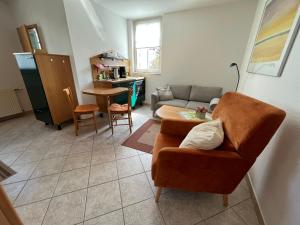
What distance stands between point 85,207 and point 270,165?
70.2 inches

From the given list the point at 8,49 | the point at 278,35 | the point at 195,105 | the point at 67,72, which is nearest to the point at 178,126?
the point at 278,35

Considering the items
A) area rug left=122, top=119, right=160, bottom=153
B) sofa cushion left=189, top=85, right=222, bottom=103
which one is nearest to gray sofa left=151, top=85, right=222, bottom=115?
sofa cushion left=189, top=85, right=222, bottom=103

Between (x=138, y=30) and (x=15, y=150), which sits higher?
(x=138, y=30)

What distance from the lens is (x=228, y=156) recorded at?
1035mm

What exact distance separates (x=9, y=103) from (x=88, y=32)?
97.6 inches

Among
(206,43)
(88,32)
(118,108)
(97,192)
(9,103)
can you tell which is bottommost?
(97,192)

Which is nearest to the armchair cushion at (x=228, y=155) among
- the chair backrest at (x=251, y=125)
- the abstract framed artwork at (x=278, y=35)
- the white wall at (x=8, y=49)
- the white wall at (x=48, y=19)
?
the chair backrest at (x=251, y=125)

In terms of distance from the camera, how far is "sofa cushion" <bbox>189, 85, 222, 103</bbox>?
3.22 m

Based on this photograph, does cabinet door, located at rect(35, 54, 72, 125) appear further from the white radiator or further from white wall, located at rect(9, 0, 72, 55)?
the white radiator

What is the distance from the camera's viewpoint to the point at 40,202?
4.44 ft

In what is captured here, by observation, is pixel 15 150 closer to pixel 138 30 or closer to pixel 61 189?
pixel 61 189

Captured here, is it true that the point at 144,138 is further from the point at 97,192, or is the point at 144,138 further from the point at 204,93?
the point at 204,93

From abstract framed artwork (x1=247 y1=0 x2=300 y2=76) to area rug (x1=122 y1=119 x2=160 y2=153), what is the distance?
182 cm

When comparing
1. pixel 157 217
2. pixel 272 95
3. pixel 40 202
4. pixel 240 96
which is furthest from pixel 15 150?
pixel 272 95
